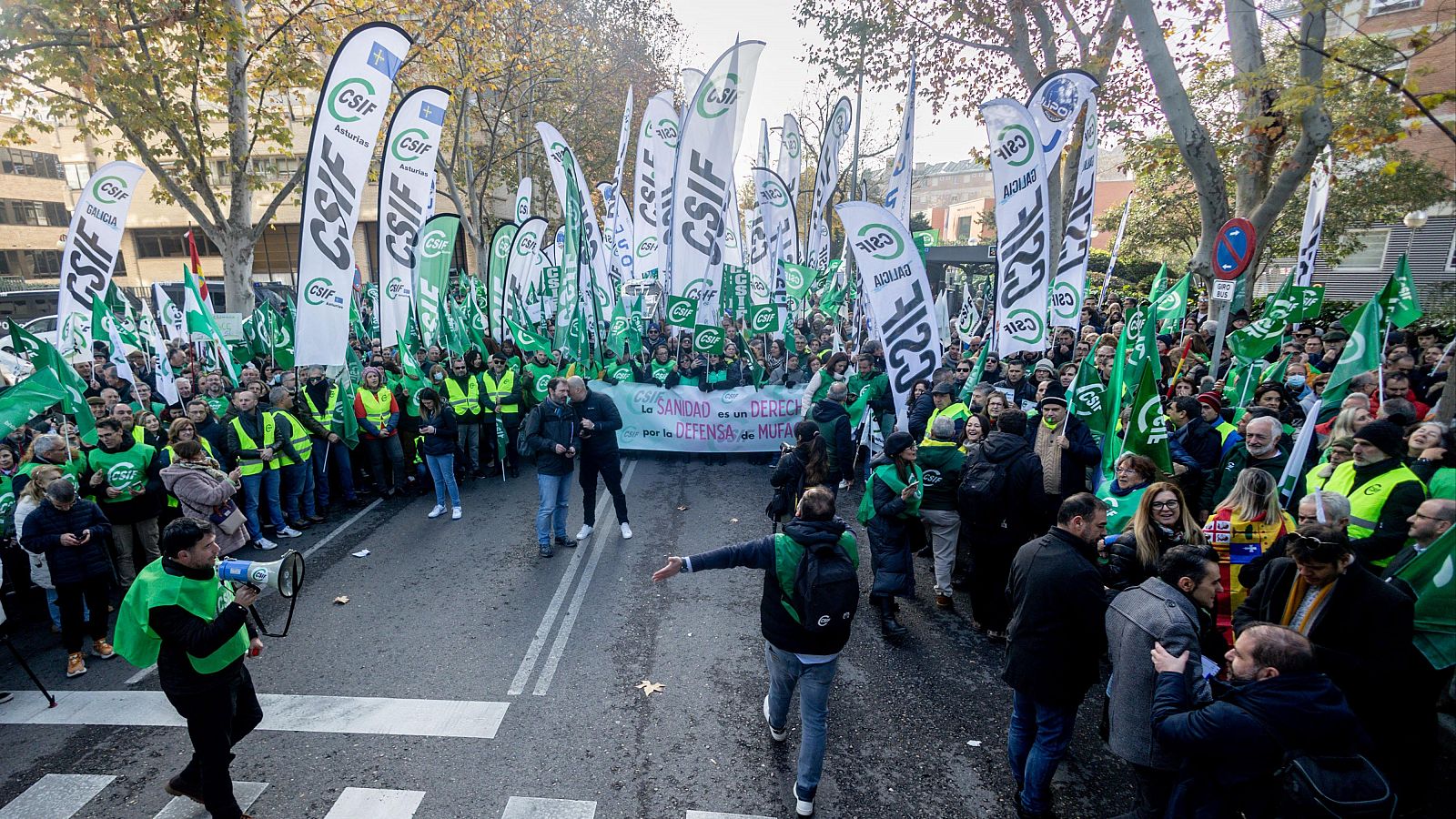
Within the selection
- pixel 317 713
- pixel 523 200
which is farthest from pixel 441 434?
pixel 523 200

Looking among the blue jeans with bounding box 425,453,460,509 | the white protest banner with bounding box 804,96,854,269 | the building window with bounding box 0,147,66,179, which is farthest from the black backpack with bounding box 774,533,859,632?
the building window with bounding box 0,147,66,179

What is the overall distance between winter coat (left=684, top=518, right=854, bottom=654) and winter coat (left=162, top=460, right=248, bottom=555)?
4621mm

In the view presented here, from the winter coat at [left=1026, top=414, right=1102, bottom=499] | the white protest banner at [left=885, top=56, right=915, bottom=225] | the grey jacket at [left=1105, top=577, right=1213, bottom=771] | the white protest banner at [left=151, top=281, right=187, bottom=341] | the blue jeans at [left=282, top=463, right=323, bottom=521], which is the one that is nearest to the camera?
the grey jacket at [left=1105, top=577, right=1213, bottom=771]

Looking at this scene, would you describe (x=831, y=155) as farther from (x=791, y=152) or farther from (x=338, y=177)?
(x=338, y=177)

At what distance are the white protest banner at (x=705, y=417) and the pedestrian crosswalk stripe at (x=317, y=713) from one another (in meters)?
6.41

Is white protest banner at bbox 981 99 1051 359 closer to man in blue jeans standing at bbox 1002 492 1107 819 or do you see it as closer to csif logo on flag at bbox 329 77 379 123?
man in blue jeans standing at bbox 1002 492 1107 819

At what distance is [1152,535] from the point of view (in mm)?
4219

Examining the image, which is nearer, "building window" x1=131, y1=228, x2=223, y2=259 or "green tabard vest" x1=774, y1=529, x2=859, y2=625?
"green tabard vest" x1=774, y1=529, x2=859, y2=625

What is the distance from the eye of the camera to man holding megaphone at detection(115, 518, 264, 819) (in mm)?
3445

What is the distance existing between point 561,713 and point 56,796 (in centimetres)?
297

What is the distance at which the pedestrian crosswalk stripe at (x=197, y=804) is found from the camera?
4.07 m

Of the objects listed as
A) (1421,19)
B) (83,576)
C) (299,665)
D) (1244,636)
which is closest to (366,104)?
(83,576)

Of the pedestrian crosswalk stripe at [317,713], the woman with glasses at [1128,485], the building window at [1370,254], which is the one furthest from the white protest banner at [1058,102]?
the building window at [1370,254]

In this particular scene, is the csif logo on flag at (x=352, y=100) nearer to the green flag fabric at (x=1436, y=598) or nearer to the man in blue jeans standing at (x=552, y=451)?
the man in blue jeans standing at (x=552, y=451)
